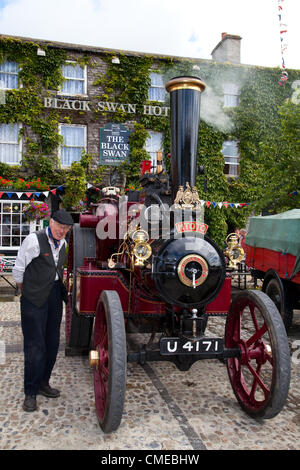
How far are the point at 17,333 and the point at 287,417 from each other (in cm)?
357

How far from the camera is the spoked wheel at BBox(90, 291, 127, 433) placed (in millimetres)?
2418

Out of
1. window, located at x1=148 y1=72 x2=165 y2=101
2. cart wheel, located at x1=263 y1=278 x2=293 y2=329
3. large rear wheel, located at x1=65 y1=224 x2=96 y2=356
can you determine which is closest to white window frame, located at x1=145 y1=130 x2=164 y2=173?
window, located at x1=148 y1=72 x2=165 y2=101

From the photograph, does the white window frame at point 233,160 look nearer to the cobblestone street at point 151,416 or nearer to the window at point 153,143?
the window at point 153,143

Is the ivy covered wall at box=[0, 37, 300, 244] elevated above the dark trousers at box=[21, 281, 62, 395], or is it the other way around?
the ivy covered wall at box=[0, 37, 300, 244]

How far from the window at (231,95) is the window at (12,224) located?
8092 mm

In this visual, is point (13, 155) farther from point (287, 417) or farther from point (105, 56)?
point (287, 417)

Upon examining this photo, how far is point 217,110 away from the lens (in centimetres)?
1421

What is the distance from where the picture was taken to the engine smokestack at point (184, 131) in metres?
3.08

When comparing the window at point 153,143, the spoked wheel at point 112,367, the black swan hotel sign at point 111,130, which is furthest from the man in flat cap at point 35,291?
the window at point 153,143

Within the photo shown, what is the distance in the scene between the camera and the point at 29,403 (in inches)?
120

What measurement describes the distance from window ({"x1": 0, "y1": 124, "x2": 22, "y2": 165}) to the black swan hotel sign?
5.47ft

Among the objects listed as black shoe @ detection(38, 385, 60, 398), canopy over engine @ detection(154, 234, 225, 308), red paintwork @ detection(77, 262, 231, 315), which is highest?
canopy over engine @ detection(154, 234, 225, 308)

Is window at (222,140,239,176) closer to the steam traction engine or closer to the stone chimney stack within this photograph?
the stone chimney stack
